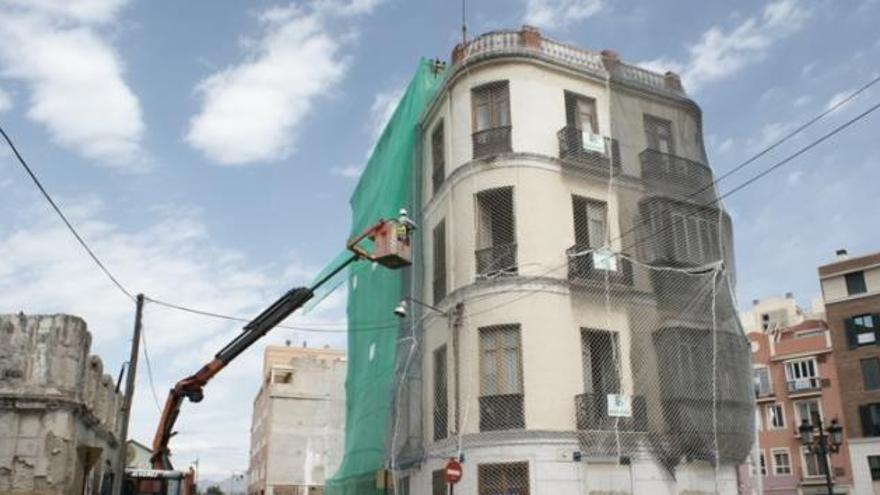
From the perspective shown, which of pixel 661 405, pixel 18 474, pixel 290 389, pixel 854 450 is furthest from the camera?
pixel 290 389

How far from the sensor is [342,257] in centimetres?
2231

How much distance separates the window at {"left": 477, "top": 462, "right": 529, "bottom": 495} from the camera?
18484 millimetres

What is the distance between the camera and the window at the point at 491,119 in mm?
21453

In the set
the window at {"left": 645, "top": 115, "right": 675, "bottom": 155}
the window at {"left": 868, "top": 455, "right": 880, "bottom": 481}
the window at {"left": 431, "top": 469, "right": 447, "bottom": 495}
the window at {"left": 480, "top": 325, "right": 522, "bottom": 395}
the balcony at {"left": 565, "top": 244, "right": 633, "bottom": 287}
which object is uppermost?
the window at {"left": 645, "top": 115, "right": 675, "bottom": 155}

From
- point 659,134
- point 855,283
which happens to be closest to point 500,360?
point 659,134

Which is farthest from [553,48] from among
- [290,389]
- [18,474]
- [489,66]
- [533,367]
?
[290,389]

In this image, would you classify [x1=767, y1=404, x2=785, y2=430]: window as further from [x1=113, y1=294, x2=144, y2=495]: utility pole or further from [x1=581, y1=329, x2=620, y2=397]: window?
[x1=113, y1=294, x2=144, y2=495]: utility pole

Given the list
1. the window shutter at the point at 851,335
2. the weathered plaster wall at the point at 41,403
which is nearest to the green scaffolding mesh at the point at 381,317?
the weathered plaster wall at the point at 41,403

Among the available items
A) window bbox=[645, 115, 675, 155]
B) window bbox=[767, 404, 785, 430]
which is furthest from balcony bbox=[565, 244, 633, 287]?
window bbox=[767, 404, 785, 430]

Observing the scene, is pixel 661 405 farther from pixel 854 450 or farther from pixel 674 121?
pixel 854 450

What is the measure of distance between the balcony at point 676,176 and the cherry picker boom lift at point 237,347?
7.02 metres

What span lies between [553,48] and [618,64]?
7.49 ft

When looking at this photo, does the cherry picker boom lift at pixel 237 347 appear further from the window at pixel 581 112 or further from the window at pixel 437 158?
the window at pixel 581 112

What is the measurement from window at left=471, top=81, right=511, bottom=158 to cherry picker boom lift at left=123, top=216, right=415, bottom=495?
3438mm
